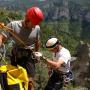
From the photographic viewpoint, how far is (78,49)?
23.9 m

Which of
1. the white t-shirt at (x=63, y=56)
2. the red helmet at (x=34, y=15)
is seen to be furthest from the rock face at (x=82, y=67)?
the red helmet at (x=34, y=15)

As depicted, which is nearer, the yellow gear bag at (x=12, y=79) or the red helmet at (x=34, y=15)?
the yellow gear bag at (x=12, y=79)

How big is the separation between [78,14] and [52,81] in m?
117

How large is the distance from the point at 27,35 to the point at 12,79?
1202 mm

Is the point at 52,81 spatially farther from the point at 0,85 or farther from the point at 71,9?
the point at 71,9

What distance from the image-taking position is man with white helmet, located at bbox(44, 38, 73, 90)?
24.2 feet

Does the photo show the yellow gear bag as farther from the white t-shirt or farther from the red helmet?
the white t-shirt

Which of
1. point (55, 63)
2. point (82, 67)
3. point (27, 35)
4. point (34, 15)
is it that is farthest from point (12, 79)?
point (82, 67)

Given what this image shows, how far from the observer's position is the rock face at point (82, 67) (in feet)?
61.7

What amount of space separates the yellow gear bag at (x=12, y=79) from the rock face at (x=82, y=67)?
12382 mm

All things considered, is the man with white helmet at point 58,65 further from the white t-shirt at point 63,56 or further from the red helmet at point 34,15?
the red helmet at point 34,15

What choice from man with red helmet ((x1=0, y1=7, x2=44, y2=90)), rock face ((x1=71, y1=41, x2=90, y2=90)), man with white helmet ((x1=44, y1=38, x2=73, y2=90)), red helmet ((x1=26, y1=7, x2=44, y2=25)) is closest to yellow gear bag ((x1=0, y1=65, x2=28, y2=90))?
man with red helmet ((x1=0, y1=7, x2=44, y2=90))

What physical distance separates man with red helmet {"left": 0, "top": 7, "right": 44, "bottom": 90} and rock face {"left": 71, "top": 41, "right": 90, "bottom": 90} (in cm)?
1132

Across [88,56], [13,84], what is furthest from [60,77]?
[88,56]
